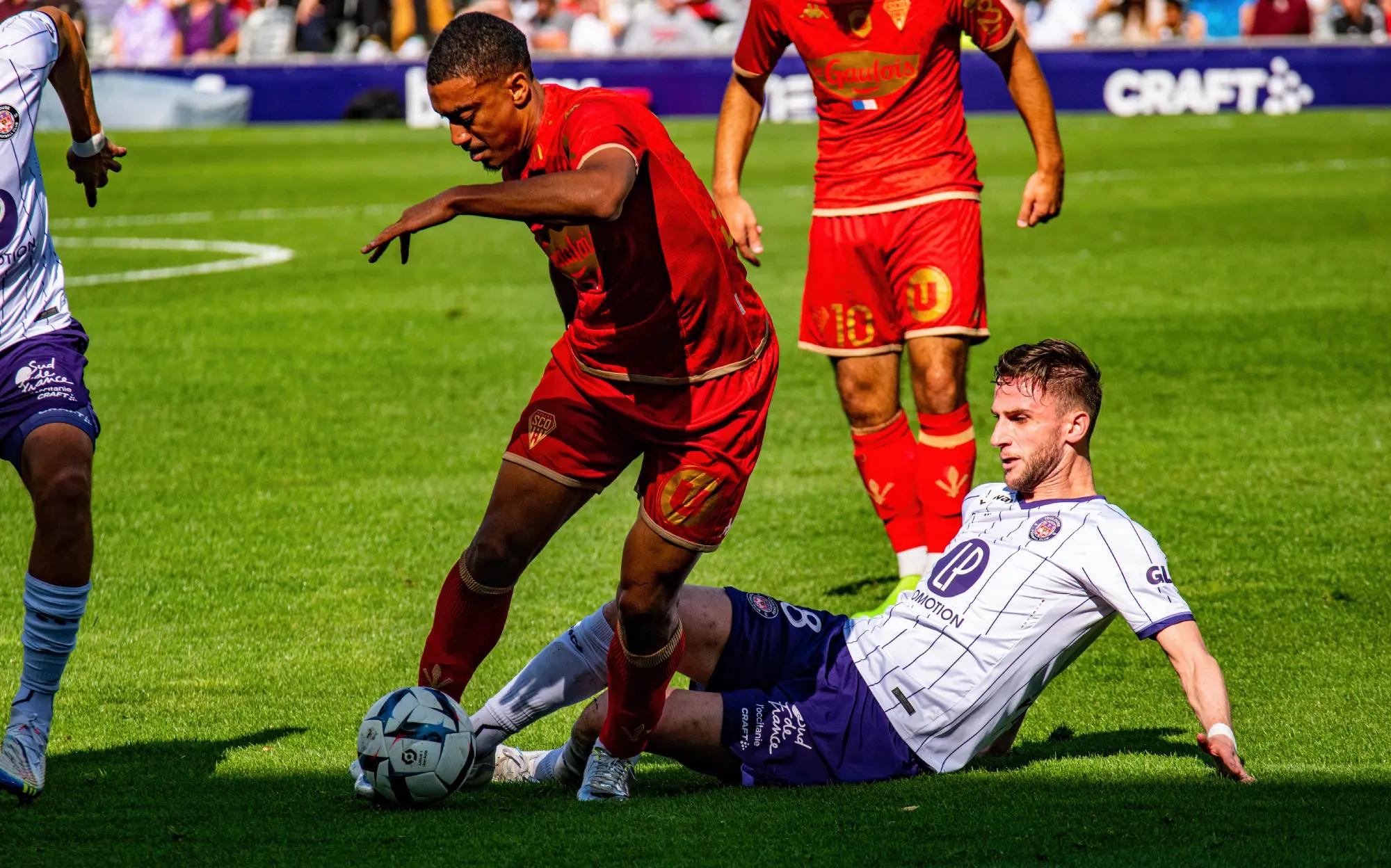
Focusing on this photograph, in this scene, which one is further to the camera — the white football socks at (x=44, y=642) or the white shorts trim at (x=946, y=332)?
the white shorts trim at (x=946, y=332)

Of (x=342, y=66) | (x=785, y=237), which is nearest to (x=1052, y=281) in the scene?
(x=785, y=237)

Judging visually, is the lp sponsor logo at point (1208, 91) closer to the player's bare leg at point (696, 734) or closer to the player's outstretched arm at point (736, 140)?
the player's outstretched arm at point (736, 140)

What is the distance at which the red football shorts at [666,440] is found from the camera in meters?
4.67

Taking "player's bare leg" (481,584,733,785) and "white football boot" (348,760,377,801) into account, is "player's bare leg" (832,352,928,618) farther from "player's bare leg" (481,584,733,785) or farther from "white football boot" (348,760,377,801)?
"white football boot" (348,760,377,801)

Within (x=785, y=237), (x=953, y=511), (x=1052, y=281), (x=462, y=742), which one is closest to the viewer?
(x=462, y=742)

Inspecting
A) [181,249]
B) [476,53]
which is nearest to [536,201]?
[476,53]

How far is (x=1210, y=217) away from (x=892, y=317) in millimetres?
11950

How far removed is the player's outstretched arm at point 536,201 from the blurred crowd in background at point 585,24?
24719mm

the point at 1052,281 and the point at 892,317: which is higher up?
the point at 892,317

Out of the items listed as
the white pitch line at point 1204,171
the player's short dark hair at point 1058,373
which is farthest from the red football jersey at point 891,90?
the white pitch line at point 1204,171

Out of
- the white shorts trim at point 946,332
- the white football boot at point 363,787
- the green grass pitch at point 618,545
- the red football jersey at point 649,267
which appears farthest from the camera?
the white shorts trim at point 946,332

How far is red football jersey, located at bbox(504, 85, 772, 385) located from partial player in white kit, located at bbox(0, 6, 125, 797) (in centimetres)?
141

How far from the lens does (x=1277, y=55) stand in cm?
2683

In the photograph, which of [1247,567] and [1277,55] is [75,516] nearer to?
[1247,567]
